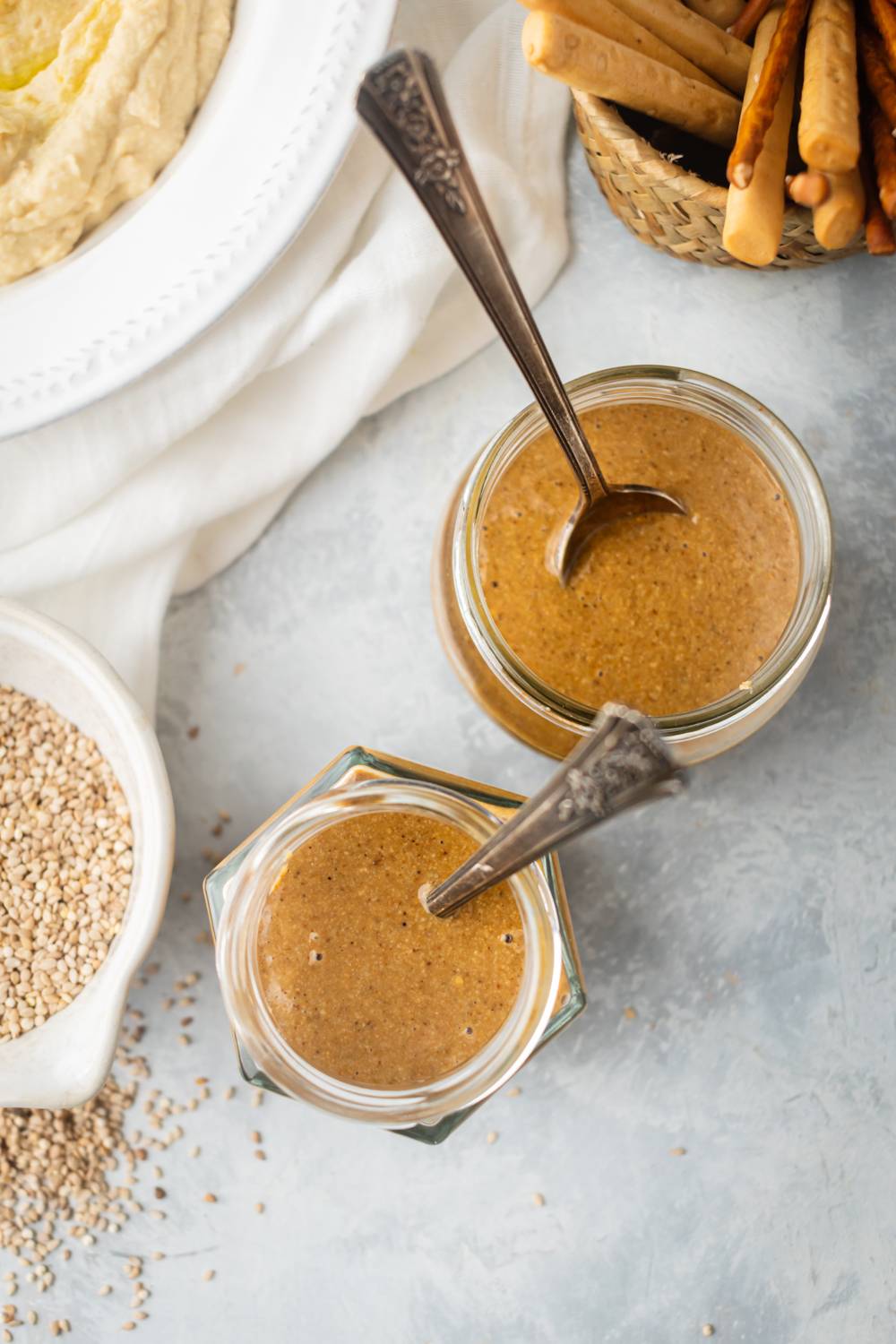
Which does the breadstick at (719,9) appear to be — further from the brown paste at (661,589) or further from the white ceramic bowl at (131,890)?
the white ceramic bowl at (131,890)

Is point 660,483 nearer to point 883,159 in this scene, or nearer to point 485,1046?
point 883,159

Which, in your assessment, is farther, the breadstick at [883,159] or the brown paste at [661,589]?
the brown paste at [661,589]

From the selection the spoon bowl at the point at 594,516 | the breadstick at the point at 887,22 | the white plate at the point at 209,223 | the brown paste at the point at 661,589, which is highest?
the white plate at the point at 209,223

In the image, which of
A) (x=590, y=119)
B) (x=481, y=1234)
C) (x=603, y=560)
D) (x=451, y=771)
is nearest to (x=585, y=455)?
(x=603, y=560)

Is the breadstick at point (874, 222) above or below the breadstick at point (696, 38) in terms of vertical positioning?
below

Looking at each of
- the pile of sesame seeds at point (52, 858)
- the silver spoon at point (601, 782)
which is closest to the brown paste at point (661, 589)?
the silver spoon at point (601, 782)

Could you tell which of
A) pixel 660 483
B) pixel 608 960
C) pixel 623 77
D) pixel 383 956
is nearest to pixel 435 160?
pixel 623 77

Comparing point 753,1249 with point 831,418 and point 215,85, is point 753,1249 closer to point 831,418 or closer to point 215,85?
point 831,418

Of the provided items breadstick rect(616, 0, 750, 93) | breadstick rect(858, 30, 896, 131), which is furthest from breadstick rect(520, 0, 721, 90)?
breadstick rect(858, 30, 896, 131)
